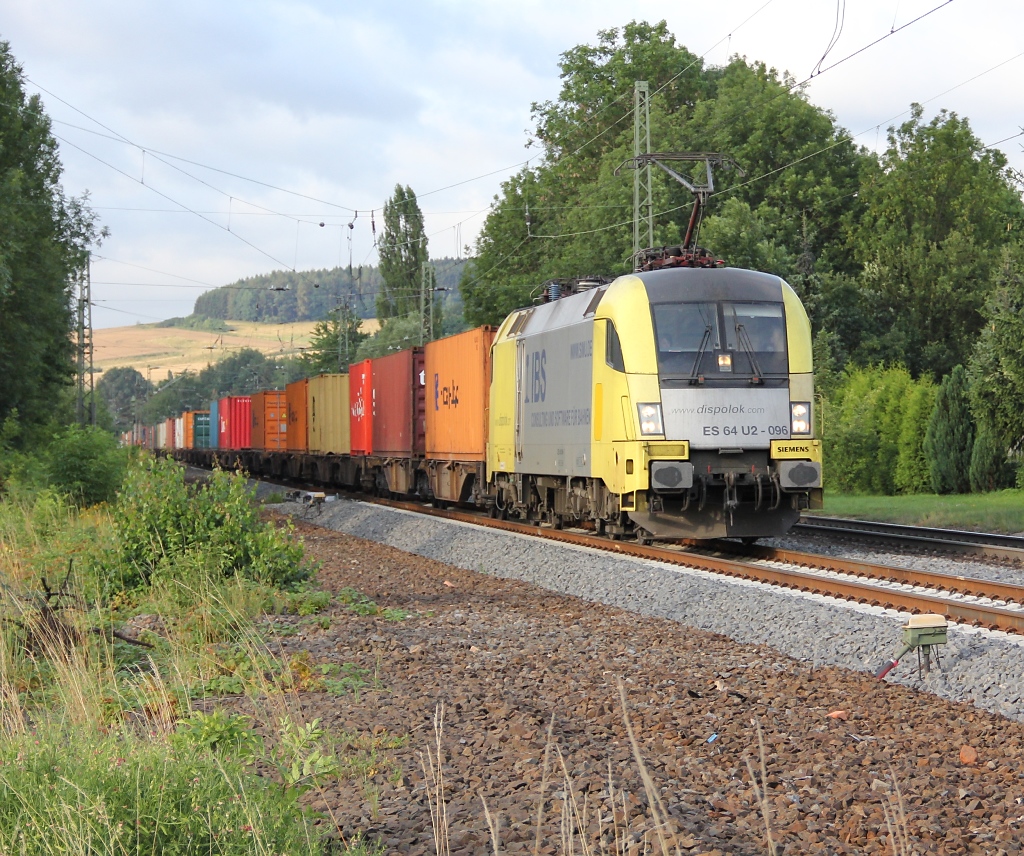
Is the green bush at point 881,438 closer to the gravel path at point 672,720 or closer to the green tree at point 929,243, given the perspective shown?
the green tree at point 929,243

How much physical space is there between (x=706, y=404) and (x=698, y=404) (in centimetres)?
10

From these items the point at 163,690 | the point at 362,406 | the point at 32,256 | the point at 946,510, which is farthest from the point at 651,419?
the point at 32,256

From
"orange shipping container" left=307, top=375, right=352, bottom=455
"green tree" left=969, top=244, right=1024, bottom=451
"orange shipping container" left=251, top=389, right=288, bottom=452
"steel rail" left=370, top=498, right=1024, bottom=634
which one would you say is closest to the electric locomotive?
"steel rail" left=370, top=498, right=1024, bottom=634

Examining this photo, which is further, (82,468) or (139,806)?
(82,468)

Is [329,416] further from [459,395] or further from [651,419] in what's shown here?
[651,419]

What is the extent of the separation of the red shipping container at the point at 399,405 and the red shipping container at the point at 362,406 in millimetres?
422

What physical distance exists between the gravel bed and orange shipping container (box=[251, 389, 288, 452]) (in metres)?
28.5

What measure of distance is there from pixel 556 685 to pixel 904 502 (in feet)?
65.3

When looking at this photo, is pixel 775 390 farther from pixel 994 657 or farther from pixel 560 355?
pixel 994 657

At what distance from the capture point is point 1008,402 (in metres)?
26.5

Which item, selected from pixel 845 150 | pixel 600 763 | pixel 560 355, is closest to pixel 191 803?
pixel 600 763

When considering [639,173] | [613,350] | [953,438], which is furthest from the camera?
[953,438]

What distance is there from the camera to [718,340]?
46.8 feet

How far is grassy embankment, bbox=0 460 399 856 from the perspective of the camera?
13.6ft
